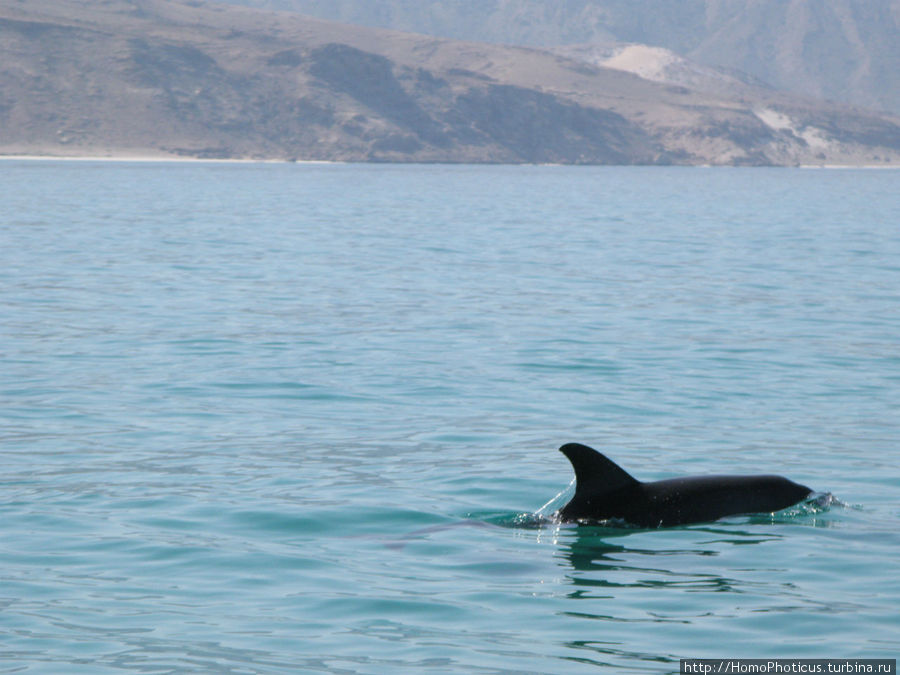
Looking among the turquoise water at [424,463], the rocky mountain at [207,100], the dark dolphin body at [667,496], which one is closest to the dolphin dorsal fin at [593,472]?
the dark dolphin body at [667,496]

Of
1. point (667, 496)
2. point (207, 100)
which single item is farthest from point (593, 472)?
point (207, 100)

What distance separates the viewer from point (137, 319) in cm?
2291

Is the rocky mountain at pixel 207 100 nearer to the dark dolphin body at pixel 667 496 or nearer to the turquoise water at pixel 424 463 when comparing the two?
the turquoise water at pixel 424 463

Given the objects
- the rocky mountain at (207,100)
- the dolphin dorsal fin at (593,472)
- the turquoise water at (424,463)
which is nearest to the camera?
the turquoise water at (424,463)

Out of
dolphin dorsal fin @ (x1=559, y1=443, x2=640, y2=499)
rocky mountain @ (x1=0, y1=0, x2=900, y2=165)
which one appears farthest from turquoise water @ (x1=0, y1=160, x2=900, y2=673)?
rocky mountain @ (x1=0, y1=0, x2=900, y2=165)

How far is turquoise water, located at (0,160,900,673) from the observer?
8.09 metres

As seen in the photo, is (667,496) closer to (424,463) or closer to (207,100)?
(424,463)

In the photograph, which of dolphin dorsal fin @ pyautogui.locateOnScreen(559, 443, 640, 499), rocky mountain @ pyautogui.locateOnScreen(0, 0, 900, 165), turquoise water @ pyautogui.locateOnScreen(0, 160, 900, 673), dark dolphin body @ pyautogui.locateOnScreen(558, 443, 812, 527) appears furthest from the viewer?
rocky mountain @ pyautogui.locateOnScreen(0, 0, 900, 165)

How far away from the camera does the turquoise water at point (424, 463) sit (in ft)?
26.6

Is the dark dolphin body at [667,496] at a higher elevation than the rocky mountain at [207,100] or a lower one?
lower

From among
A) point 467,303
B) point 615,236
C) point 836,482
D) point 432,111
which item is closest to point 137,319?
point 467,303

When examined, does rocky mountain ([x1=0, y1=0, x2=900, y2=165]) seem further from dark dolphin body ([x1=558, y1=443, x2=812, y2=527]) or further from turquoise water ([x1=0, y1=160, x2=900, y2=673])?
dark dolphin body ([x1=558, y1=443, x2=812, y2=527])

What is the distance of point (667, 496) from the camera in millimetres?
10312

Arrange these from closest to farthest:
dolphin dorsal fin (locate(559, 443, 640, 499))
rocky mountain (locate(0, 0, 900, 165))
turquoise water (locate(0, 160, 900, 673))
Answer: turquoise water (locate(0, 160, 900, 673)) → dolphin dorsal fin (locate(559, 443, 640, 499)) → rocky mountain (locate(0, 0, 900, 165))
